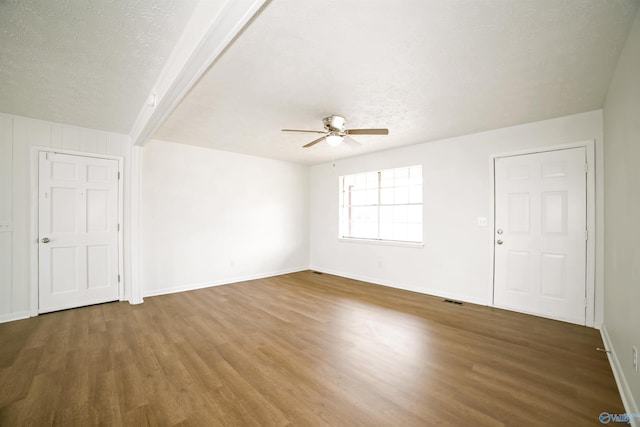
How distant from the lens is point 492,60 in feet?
7.06

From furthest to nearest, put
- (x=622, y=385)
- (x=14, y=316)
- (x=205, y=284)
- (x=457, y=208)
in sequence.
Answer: (x=205, y=284) < (x=457, y=208) < (x=14, y=316) < (x=622, y=385)

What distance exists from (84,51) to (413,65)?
2.67 metres

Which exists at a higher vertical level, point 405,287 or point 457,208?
point 457,208

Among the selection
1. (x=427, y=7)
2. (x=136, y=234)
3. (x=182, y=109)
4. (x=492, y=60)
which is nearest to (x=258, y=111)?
(x=182, y=109)

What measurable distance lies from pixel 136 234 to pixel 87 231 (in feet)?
2.11

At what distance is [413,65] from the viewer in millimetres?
2236

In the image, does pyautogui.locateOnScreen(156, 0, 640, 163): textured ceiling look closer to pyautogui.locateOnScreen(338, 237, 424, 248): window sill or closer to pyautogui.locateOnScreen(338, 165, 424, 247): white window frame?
pyautogui.locateOnScreen(338, 165, 424, 247): white window frame

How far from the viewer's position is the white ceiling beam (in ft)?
4.38

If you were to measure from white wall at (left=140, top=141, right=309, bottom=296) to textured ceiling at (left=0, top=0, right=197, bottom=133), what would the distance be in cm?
155

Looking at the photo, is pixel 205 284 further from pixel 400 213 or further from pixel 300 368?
pixel 400 213

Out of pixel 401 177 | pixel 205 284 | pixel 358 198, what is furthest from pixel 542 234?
pixel 205 284

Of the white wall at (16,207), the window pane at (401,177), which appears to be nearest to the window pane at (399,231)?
the window pane at (401,177)

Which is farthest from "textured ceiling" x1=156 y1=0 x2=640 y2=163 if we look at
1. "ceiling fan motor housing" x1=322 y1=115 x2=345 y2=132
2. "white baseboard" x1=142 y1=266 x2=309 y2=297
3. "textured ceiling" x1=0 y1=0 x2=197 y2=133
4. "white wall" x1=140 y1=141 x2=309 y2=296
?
"white baseboard" x1=142 y1=266 x2=309 y2=297

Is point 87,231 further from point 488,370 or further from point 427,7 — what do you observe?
point 488,370
